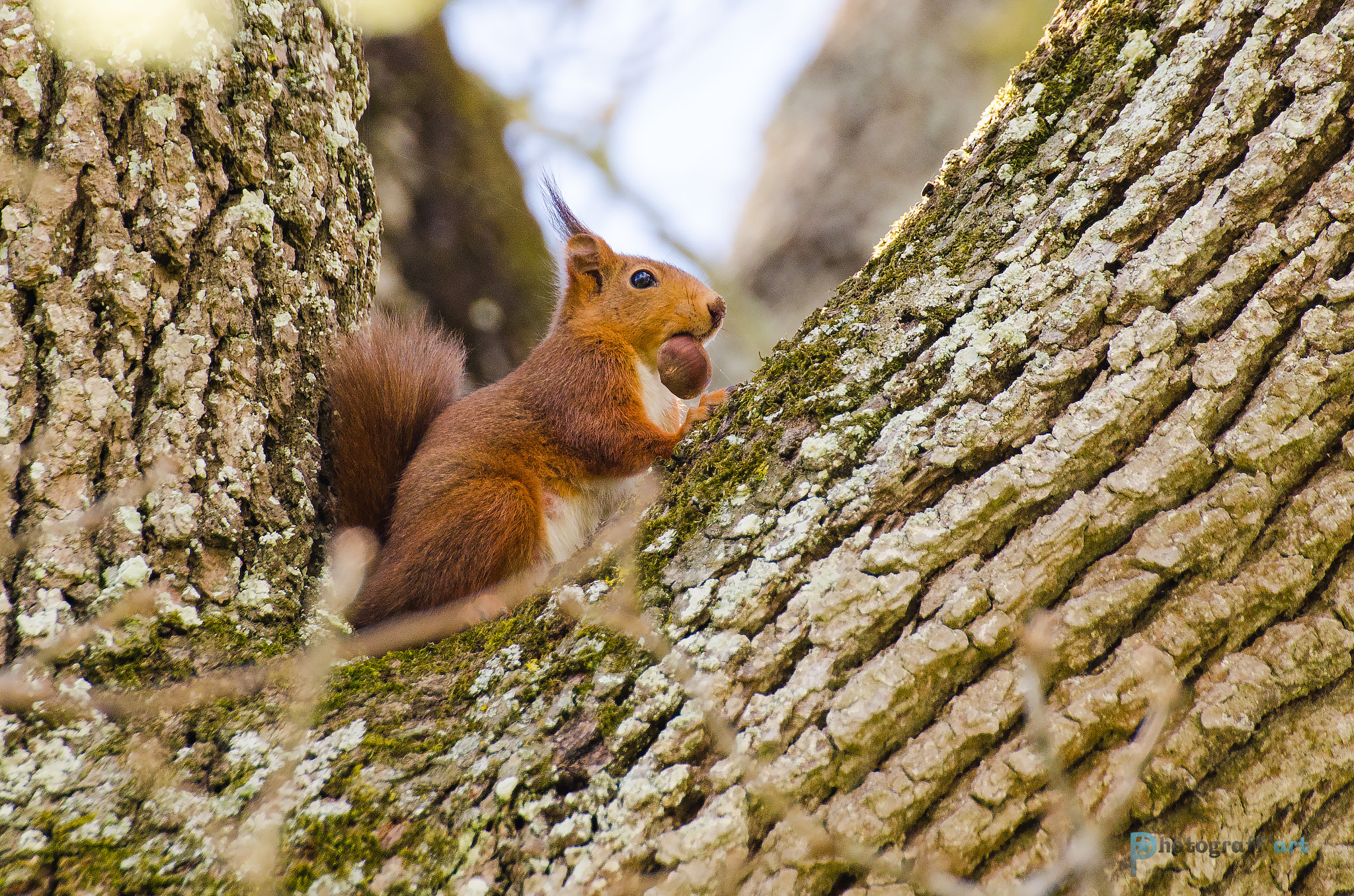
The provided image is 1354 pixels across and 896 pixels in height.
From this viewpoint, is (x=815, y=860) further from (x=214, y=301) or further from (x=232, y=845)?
(x=214, y=301)

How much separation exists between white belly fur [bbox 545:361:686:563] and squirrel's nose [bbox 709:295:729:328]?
0.28m

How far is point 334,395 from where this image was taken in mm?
1969

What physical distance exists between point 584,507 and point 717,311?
2.82 feet

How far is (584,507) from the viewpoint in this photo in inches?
105

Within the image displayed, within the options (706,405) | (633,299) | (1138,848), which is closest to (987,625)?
(1138,848)

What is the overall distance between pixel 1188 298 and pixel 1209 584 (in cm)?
41

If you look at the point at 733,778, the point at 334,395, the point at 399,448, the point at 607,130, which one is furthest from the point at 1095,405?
the point at 607,130

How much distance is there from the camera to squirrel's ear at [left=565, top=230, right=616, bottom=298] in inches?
125

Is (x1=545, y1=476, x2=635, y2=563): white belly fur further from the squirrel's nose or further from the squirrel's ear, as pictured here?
the squirrel's ear

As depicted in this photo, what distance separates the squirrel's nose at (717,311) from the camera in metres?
3.06

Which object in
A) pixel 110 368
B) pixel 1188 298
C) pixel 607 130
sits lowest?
pixel 110 368

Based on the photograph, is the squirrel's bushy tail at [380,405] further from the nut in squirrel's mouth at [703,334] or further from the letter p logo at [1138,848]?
the letter p logo at [1138,848]
